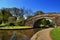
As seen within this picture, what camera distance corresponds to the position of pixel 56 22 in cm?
3800

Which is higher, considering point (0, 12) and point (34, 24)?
point (0, 12)

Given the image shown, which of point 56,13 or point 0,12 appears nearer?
point 56,13

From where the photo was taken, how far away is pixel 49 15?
39281mm

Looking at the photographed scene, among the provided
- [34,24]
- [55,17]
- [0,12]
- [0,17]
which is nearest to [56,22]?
[55,17]

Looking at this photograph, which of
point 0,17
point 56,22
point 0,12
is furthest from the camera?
point 0,12

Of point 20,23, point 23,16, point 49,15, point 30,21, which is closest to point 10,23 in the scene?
point 20,23

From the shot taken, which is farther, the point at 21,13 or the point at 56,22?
the point at 21,13

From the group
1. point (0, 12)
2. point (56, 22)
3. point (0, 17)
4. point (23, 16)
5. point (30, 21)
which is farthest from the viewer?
point (23, 16)

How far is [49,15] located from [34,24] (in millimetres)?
6041

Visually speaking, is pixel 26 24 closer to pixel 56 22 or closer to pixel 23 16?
pixel 56 22

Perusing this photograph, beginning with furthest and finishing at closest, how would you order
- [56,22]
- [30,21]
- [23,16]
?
[23,16] < [30,21] < [56,22]

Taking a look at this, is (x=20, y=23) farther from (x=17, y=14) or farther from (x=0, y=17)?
(x=17, y=14)

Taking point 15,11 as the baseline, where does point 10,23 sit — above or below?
below

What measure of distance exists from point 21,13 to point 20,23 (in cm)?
1682
